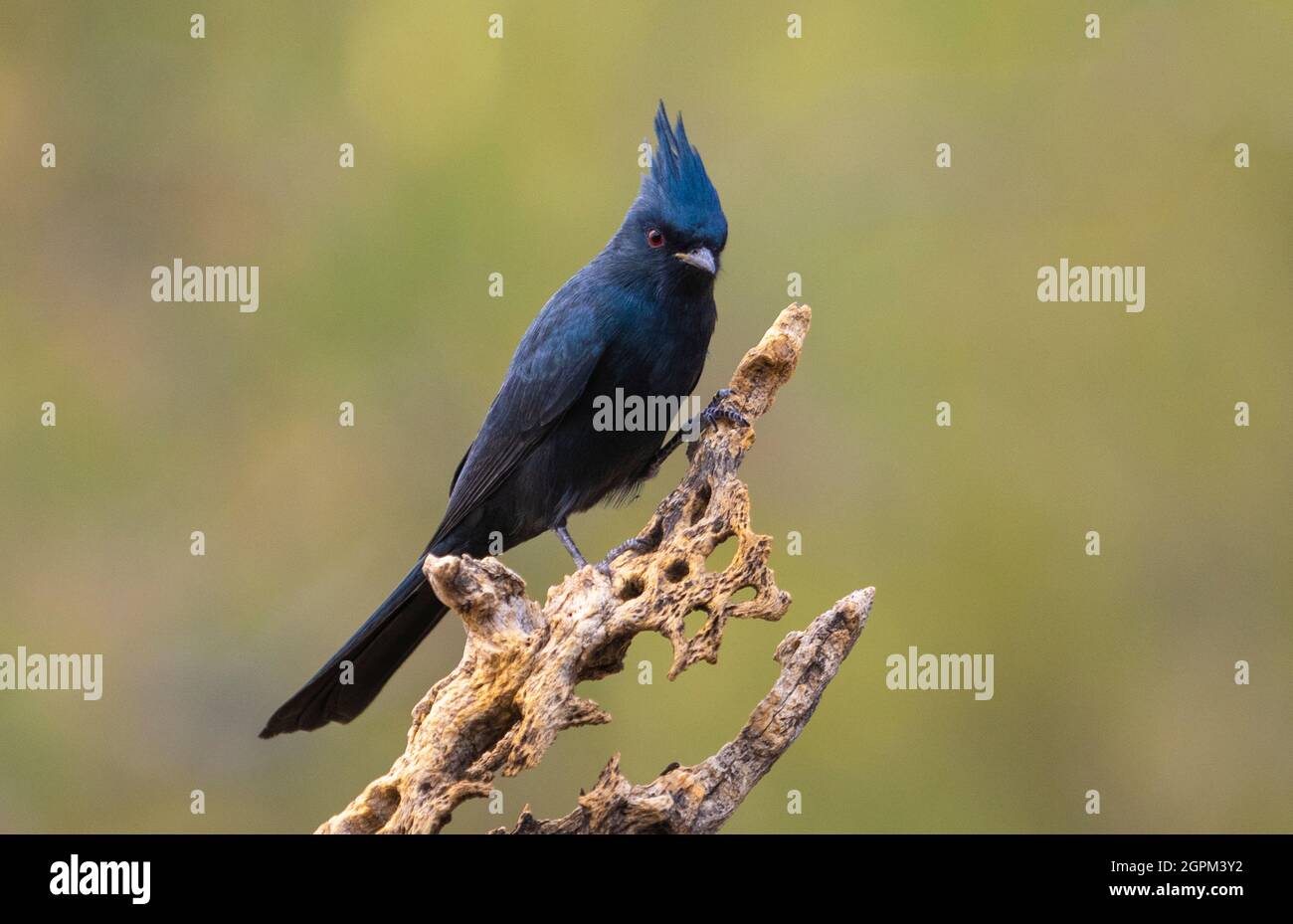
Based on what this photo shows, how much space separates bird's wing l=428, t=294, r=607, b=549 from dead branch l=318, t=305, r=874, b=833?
1285 millimetres

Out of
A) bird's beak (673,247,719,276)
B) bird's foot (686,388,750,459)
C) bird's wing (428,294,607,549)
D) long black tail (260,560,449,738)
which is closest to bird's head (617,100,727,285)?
bird's beak (673,247,719,276)

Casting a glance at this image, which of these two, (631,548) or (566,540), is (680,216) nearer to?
(566,540)

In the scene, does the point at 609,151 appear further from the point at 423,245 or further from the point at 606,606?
the point at 606,606

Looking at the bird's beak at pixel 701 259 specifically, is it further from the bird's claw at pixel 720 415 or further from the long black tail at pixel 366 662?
the long black tail at pixel 366 662

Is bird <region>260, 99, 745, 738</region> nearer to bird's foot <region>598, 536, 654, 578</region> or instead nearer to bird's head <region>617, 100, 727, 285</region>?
bird's head <region>617, 100, 727, 285</region>

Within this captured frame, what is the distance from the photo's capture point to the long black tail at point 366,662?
5.52 m

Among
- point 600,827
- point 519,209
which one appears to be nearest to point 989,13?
point 519,209

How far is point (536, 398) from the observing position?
19.7 feet

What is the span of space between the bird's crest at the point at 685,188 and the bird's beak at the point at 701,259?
0.07 meters

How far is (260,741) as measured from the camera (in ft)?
29.4

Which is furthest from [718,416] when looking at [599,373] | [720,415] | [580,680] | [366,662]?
[366,662]

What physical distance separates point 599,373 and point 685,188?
0.83 m

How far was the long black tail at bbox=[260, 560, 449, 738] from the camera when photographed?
5.52 m

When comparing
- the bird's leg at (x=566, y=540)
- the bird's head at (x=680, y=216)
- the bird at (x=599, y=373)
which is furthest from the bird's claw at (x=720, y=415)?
the bird's leg at (x=566, y=540)
